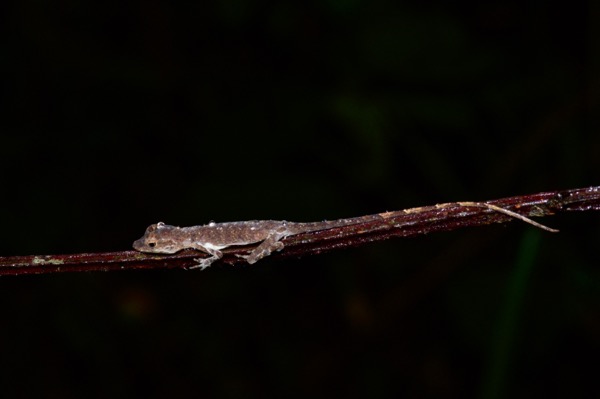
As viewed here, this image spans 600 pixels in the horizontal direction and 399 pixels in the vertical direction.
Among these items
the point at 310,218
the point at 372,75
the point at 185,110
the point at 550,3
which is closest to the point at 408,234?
the point at 310,218

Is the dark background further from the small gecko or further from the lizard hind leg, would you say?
the lizard hind leg

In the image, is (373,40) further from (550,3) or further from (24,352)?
(24,352)

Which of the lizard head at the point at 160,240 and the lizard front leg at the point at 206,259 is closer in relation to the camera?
the lizard front leg at the point at 206,259

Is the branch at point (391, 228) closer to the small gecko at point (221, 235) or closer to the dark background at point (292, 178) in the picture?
the small gecko at point (221, 235)

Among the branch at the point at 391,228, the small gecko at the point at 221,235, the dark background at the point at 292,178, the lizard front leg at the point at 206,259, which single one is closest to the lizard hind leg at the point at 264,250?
the small gecko at the point at 221,235

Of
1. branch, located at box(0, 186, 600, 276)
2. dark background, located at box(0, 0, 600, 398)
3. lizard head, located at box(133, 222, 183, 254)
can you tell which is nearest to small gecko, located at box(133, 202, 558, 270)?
lizard head, located at box(133, 222, 183, 254)

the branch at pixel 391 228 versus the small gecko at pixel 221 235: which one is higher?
the small gecko at pixel 221 235

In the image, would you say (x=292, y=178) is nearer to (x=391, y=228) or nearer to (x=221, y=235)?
(x=221, y=235)
